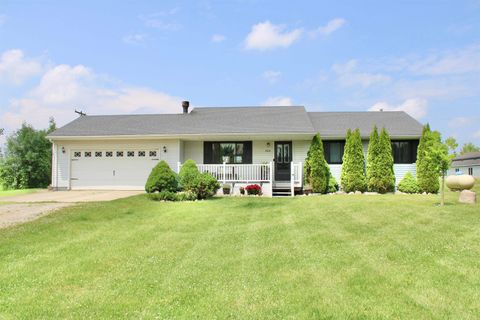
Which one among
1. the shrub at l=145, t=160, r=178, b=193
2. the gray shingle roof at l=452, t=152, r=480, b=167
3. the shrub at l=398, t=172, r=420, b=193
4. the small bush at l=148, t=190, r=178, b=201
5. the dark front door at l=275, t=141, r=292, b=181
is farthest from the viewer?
the gray shingle roof at l=452, t=152, r=480, b=167

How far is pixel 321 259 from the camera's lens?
5.68 m

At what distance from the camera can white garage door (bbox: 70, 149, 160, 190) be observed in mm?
18625

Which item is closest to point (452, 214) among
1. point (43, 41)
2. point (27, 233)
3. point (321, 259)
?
point (321, 259)

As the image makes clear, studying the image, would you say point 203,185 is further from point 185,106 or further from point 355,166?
point 185,106

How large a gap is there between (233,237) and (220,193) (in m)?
8.53

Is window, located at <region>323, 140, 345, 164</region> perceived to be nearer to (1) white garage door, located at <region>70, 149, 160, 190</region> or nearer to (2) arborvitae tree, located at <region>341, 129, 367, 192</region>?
(2) arborvitae tree, located at <region>341, 129, 367, 192</region>

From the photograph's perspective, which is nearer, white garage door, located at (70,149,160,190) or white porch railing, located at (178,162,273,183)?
white porch railing, located at (178,162,273,183)

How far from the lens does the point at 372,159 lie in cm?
1648

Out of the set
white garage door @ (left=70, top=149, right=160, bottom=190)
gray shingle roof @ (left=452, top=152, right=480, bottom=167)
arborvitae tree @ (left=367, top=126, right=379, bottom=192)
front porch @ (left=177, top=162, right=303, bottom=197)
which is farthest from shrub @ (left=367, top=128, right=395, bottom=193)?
gray shingle roof @ (left=452, top=152, right=480, bottom=167)

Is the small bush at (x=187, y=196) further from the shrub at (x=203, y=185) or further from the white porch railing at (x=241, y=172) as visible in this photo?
the white porch railing at (x=241, y=172)

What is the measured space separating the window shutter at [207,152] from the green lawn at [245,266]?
351 inches

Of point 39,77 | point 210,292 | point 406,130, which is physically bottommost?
point 210,292

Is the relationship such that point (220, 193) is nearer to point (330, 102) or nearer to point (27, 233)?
point (27, 233)

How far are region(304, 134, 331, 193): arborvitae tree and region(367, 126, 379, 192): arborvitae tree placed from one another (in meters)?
2.05
